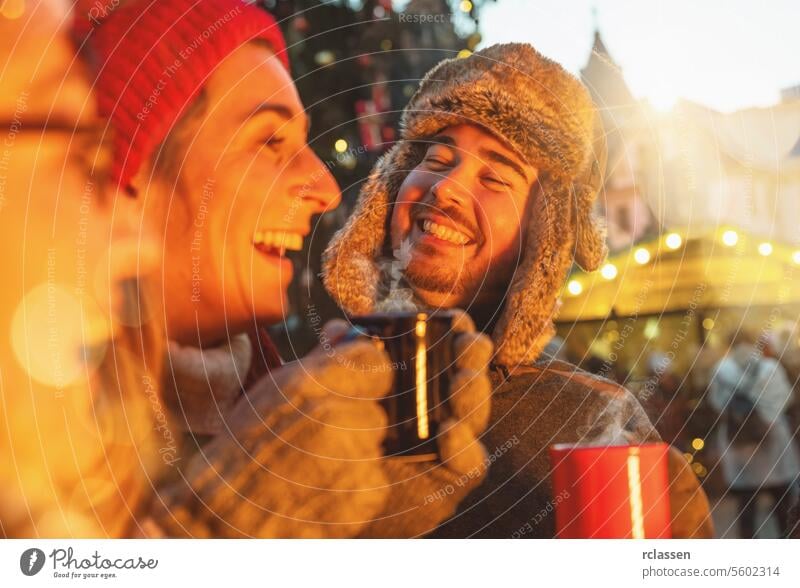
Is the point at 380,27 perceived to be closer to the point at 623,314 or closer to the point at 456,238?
the point at 456,238

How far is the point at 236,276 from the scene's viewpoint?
1.29 m

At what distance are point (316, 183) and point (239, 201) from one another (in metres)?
0.10

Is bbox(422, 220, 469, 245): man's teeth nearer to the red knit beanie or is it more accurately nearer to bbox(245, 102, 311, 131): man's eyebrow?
bbox(245, 102, 311, 131): man's eyebrow

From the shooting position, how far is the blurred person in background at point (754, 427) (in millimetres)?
1323

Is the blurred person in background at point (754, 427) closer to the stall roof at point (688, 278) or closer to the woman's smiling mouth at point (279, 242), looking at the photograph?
the stall roof at point (688, 278)

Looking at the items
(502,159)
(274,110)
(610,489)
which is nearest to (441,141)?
(502,159)

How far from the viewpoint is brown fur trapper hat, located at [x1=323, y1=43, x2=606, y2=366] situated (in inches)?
49.4

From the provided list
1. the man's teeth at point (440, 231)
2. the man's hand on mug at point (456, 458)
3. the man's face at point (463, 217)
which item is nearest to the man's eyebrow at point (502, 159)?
the man's face at point (463, 217)

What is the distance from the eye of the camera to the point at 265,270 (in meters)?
1.30

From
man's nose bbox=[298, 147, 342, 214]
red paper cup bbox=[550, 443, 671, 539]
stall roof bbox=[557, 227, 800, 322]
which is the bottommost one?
red paper cup bbox=[550, 443, 671, 539]

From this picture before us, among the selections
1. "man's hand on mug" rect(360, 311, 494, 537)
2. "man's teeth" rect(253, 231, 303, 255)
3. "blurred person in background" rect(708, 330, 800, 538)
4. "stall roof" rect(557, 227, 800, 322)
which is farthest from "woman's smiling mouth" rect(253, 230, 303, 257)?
"blurred person in background" rect(708, 330, 800, 538)

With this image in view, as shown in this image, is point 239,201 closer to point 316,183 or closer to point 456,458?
point 316,183

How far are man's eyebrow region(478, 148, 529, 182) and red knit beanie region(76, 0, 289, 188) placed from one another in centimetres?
34

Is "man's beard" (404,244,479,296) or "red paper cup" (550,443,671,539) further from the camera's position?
"man's beard" (404,244,479,296)
